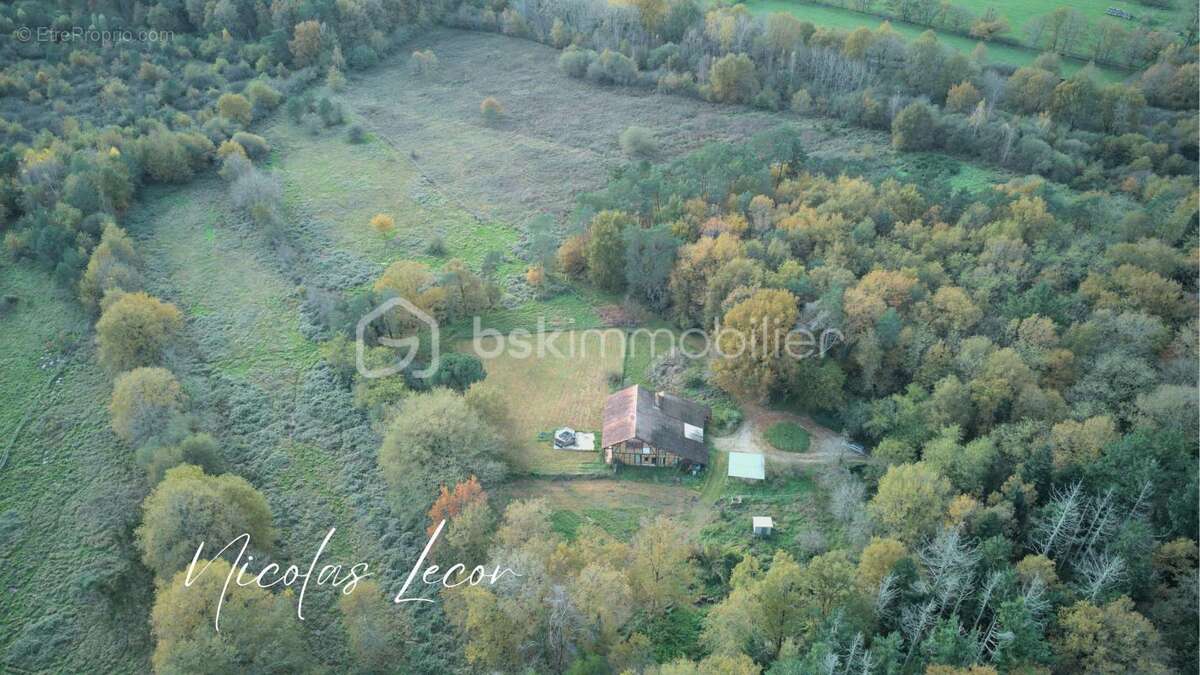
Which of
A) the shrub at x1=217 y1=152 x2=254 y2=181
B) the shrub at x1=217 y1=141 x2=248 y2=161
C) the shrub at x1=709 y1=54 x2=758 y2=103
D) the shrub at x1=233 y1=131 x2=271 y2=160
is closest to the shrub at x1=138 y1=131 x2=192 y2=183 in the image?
the shrub at x1=217 y1=141 x2=248 y2=161

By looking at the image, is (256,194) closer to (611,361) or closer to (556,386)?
(556,386)

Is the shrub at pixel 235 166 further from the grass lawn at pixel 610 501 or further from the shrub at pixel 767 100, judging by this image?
the shrub at pixel 767 100

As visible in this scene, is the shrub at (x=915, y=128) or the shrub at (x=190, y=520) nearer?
the shrub at (x=190, y=520)

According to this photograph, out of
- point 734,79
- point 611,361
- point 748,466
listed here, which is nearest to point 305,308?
point 611,361

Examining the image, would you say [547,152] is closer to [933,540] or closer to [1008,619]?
[933,540]

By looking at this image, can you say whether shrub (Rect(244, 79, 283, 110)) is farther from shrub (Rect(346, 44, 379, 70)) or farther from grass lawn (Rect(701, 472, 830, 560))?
grass lawn (Rect(701, 472, 830, 560))

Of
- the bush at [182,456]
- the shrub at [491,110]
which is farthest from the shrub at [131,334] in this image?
the shrub at [491,110]
